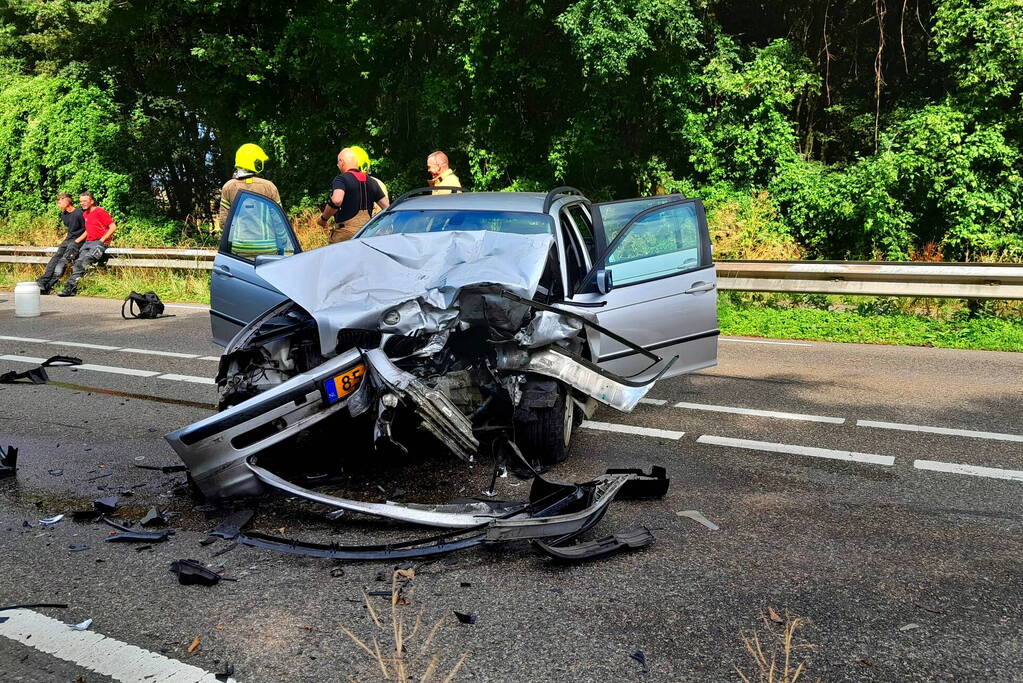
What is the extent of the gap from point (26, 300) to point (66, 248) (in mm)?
3850

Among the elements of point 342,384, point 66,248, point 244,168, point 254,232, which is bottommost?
point 66,248

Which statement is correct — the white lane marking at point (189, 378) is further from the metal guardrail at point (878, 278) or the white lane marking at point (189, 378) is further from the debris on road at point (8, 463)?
the metal guardrail at point (878, 278)

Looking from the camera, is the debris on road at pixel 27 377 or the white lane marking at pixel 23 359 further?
the white lane marking at pixel 23 359

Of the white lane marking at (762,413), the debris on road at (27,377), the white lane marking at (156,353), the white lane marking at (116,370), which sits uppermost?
the debris on road at (27,377)

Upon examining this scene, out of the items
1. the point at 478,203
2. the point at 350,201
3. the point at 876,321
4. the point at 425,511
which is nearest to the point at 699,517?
the point at 425,511

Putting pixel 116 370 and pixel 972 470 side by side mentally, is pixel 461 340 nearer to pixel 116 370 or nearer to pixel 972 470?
pixel 972 470

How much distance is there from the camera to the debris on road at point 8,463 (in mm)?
5375

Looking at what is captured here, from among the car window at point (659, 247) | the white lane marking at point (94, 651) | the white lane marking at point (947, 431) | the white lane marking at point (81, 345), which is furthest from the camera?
the white lane marking at point (81, 345)

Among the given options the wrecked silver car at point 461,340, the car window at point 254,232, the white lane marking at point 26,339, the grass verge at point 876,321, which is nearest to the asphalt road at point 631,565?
the wrecked silver car at point 461,340

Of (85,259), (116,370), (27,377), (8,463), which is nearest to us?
(8,463)

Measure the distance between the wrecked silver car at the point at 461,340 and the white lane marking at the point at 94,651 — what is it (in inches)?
43.4

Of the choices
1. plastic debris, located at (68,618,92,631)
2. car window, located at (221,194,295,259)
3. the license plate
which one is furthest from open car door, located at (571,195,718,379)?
plastic debris, located at (68,618,92,631)

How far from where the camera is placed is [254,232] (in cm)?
748

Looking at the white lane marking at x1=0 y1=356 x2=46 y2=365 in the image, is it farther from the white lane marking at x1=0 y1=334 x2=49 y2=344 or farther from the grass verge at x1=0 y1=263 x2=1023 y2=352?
the grass verge at x1=0 y1=263 x2=1023 y2=352
